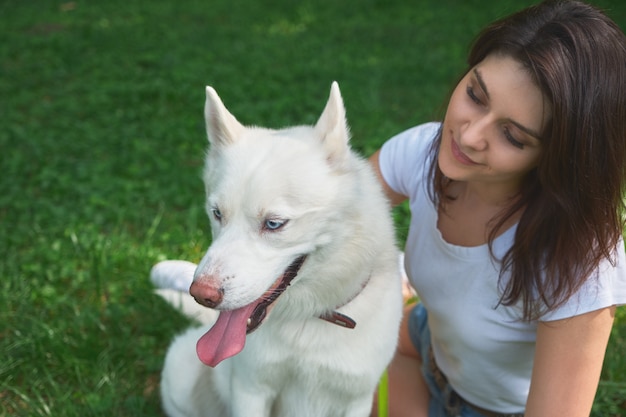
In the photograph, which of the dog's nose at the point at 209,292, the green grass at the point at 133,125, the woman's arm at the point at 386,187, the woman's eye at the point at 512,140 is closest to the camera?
the dog's nose at the point at 209,292

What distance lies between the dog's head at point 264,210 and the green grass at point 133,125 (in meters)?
1.00

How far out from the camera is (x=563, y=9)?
2023mm

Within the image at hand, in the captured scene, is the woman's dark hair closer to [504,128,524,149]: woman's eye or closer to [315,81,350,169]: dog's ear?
[504,128,524,149]: woman's eye

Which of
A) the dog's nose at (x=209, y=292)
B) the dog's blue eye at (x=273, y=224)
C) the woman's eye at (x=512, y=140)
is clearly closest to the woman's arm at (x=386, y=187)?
the woman's eye at (x=512, y=140)

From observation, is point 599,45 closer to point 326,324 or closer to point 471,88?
point 471,88

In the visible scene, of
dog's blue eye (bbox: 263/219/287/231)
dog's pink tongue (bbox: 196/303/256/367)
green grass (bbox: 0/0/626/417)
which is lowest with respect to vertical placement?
green grass (bbox: 0/0/626/417)

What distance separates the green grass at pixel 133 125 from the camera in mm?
3072

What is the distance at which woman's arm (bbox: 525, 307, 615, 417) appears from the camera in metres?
2.14

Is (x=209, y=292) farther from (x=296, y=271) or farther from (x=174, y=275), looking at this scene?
(x=174, y=275)

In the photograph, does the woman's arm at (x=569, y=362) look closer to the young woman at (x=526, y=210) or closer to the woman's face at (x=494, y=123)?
the young woman at (x=526, y=210)

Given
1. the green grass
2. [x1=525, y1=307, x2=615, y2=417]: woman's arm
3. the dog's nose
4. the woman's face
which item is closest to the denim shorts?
[x1=525, y1=307, x2=615, y2=417]: woman's arm

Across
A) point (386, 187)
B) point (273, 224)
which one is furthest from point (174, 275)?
point (273, 224)

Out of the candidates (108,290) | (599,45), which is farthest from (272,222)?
(108,290)

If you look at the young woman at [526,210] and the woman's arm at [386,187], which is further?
the woman's arm at [386,187]
